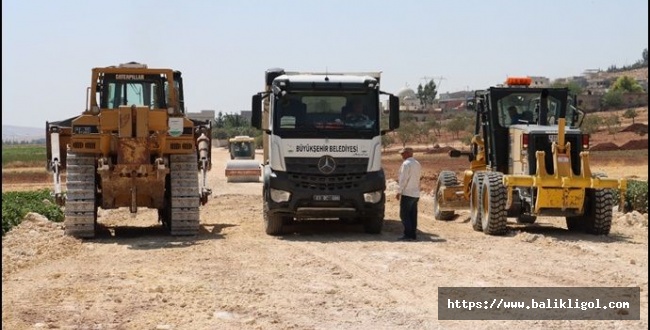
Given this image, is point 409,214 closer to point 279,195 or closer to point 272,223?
point 279,195

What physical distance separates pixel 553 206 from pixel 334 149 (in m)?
3.77

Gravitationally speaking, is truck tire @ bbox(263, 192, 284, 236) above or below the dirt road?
above

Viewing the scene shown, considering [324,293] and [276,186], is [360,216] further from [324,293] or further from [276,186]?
[324,293]

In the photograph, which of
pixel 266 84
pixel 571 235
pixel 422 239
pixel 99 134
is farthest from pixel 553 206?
pixel 99 134

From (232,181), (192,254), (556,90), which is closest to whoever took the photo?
(192,254)

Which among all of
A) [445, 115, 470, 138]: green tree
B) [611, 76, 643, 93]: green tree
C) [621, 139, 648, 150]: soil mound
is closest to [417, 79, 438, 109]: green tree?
[611, 76, 643, 93]: green tree

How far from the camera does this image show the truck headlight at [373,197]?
15.9 meters

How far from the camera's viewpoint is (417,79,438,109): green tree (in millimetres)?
128500

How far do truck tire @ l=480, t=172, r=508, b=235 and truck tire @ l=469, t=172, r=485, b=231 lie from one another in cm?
57

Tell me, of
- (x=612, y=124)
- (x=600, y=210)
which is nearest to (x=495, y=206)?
(x=600, y=210)

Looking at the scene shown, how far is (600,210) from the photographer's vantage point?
1568 cm

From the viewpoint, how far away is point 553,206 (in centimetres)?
1535

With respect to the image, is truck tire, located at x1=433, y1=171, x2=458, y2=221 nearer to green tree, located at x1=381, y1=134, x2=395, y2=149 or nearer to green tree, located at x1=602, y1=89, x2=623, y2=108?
green tree, located at x1=381, y1=134, x2=395, y2=149

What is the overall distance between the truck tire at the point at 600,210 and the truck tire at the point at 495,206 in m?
1.47
